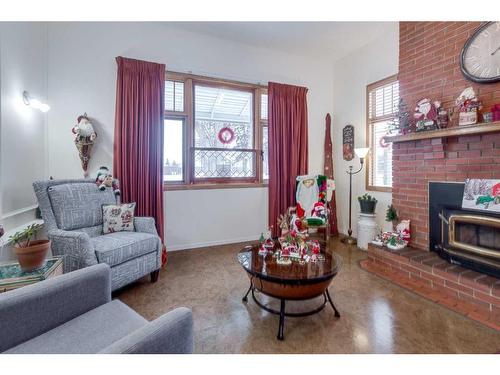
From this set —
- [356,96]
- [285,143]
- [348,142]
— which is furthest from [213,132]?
[356,96]

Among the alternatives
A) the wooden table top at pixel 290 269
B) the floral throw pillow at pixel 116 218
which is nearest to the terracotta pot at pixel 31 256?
the floral throw pillow at pixel 116 218

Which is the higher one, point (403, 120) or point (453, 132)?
point (403, 120)

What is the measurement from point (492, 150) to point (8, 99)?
13.2 feet

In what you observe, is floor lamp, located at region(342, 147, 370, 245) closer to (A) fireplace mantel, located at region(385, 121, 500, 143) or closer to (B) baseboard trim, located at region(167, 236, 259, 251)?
(A) fireplace mantel, located at region(385, 121, 500, 143)

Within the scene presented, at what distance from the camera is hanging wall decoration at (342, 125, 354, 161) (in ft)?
12.6

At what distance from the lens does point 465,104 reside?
7.10 feet

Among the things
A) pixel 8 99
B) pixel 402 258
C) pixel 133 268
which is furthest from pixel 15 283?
pixel 402 258

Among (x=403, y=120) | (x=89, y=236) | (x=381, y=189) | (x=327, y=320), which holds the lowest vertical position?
(x=327, y=320)

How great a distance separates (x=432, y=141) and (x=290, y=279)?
6.64ft

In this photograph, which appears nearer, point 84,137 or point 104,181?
point 104,181

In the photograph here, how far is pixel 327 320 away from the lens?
1780mm

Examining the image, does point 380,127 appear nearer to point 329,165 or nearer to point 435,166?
point 329,165

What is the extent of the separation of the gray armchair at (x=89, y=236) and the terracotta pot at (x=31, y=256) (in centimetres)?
37

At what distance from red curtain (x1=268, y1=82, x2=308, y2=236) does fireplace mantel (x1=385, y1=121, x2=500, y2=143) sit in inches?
56.0
